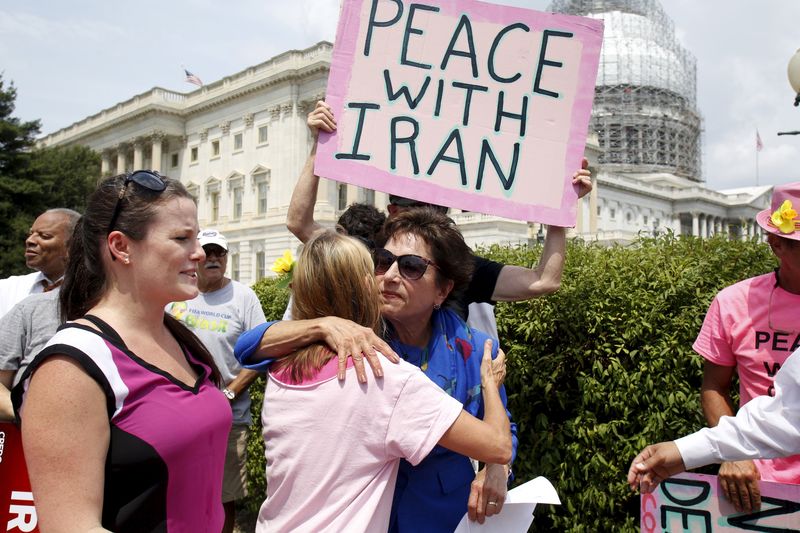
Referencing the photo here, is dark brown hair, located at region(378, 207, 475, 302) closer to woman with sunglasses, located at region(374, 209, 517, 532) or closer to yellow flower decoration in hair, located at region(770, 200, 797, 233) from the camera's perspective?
woman with sunglasses, located at region(374, 209, 517, 532)

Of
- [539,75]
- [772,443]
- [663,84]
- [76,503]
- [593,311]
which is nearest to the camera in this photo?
[76,503]

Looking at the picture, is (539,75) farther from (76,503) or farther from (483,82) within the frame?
(76,503)

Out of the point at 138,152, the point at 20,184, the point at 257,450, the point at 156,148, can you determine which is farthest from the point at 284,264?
the point at 138,152

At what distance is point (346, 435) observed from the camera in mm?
1813

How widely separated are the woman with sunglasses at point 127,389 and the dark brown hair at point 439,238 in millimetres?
787

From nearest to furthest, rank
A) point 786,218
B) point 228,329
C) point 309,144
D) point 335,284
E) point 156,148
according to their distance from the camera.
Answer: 1. point 335,284
2. point 786,218
3. point 228,329
4. point 309,144
5. point 156,148

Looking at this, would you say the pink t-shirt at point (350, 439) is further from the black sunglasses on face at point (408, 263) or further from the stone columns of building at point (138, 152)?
the stone columns of building at point (138, 152)

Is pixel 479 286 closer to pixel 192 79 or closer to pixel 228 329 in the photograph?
pixel 228 329

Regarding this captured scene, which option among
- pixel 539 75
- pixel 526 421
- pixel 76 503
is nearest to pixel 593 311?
pixel 526 421

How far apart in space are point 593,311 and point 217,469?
2122mm

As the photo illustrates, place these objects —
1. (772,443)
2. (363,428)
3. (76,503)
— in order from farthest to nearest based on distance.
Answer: (772,443), (363,428), (76,503)

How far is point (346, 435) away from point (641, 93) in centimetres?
8528

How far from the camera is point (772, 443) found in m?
2.29

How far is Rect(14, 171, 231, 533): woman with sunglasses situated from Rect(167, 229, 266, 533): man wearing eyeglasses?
233cm
